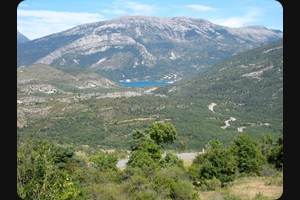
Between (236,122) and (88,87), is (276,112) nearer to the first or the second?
(236,122)

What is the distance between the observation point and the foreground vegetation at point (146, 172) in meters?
4.41

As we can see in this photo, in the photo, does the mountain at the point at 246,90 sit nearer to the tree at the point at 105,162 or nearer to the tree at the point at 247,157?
the tree at the point at 247,157

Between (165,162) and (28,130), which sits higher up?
(165,162)

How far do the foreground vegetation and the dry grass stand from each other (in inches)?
1.5

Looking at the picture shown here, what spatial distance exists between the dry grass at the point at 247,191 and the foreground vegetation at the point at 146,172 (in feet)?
0.12

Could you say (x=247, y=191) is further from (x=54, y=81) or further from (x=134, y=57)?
(x=134, y=57)

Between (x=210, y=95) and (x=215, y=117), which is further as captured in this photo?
(x=210, y=95)

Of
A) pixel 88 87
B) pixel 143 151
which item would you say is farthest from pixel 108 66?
pixel 143 151

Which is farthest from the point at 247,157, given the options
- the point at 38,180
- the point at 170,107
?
the point at 170,107

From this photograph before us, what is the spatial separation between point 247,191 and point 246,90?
58489mm

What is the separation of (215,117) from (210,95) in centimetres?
1957

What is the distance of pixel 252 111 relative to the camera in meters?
53.7

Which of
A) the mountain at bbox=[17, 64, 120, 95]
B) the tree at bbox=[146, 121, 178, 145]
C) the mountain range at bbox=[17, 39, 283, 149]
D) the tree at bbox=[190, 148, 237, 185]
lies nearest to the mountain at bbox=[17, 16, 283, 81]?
the mountain at bbox=[17, 64, 120, 95]

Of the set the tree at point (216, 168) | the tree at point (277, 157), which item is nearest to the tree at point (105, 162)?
the tree at point (216, 168)
